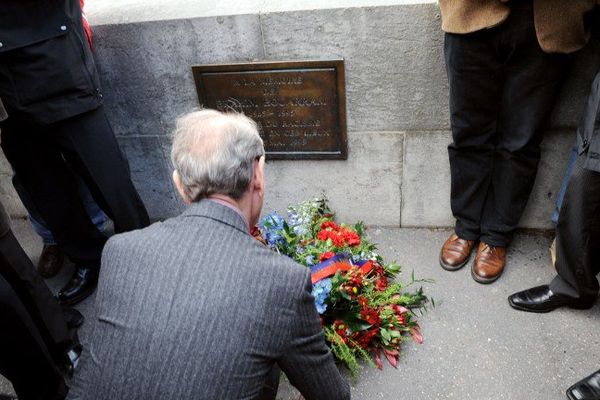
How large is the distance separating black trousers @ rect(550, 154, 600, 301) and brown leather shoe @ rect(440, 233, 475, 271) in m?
0.51

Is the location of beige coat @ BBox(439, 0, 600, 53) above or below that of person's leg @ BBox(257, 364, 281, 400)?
above

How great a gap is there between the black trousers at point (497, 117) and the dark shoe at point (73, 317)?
2385 mm

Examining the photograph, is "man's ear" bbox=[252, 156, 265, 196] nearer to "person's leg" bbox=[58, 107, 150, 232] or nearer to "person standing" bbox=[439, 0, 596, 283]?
"person standing" bbox=[439, 0, 596, 283]

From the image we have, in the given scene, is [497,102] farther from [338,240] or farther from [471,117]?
[338,240]

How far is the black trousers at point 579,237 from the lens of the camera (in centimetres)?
215

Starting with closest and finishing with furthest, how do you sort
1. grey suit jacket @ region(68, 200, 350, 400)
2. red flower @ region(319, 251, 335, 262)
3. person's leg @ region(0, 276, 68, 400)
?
grey suit jacket @ region(68, 200, 350, 400)
person's leg @ region(0, 276, 68, 400)
red flower @ region(319, 251, 335, 262)

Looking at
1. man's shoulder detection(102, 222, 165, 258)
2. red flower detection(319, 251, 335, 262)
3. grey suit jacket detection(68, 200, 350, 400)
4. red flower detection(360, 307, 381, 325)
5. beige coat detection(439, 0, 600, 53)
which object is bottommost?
red flower detection(360, 307, 381, 325)

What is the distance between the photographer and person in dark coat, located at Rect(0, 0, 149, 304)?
223cm

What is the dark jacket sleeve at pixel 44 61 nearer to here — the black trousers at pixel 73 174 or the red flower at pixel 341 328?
the black trousers at pixel 73 174

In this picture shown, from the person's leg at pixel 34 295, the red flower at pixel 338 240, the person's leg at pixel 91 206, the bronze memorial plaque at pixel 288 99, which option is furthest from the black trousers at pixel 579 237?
the person's leg at pixel 91 206

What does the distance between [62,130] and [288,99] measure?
1.29 meters

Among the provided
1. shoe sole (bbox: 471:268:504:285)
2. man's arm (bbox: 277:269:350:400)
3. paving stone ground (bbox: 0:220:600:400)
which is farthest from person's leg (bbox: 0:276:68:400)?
shoe sole (bbox: 471:268:504:285)

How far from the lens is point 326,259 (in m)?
2.61

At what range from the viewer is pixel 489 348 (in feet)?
7.84
